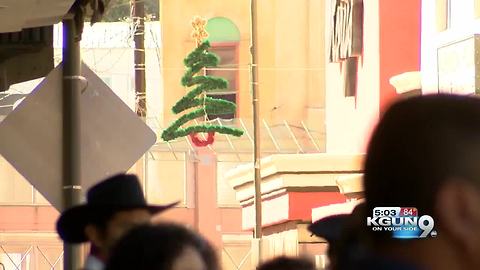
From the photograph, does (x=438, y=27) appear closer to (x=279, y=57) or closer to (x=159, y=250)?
(x=159, y=250)

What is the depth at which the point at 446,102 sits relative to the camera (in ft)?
6.88

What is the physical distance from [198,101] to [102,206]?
41838mm

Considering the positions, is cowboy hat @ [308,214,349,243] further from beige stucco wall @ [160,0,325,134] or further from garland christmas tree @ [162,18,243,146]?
beige stucco wall @ [160,0,325,134]

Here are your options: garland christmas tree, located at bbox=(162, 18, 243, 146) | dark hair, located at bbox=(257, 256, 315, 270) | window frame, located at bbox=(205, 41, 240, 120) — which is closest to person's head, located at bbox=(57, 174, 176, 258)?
dark hair, located at bbox=(257, 256, 315, 270)

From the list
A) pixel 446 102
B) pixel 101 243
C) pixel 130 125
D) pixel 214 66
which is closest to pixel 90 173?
pixel 130 125

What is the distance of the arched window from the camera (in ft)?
171

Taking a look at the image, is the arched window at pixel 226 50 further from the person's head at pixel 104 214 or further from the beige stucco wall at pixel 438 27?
the person's head at pixel 104 214

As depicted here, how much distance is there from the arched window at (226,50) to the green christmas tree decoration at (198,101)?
3684 millimetres

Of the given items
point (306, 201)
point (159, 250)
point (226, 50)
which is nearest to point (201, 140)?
point (226, 50)

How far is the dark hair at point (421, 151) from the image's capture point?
2021 mm

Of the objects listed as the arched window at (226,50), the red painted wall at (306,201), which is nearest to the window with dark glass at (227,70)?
the arched window at (226,50)

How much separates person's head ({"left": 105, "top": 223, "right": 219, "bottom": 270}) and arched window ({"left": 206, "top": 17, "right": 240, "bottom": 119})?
158 ft

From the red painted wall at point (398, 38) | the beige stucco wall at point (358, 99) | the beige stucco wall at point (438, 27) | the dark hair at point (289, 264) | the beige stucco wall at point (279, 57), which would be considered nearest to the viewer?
the dark hair at point (289, 264)

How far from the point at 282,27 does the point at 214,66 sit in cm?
392
